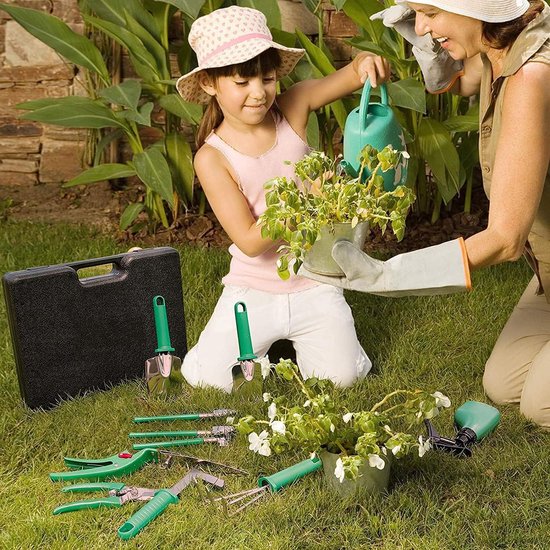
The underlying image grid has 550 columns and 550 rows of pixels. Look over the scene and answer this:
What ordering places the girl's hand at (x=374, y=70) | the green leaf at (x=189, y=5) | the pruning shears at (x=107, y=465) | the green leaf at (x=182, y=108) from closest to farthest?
the pruning shears at (x=107, y=465) → the girl's hand at (x=374, y=70) → the green leaf at (x=189, y=5) → the green leaf at (x=182, y=108)

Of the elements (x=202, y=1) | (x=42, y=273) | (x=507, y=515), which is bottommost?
(x=507, y=515)

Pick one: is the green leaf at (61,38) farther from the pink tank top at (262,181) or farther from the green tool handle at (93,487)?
the green tool handle at (93,487)

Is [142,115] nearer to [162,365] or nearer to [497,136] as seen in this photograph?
[162,365]

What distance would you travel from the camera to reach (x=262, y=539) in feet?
6.49

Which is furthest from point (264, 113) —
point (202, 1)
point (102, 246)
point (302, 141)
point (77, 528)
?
point (102, 246)

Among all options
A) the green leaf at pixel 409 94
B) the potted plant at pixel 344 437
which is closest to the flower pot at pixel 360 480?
the potted plant at pixel 344 437

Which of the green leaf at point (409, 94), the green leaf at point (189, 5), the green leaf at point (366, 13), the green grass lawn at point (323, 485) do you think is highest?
the green leaf at point (189, 5)

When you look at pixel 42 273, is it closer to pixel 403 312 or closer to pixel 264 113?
pixel 264 113

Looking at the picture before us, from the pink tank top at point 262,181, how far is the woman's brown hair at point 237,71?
0.04 meters

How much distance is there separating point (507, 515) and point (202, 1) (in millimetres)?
2159

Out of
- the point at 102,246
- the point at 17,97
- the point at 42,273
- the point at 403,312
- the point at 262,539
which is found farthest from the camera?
the point at 17,97

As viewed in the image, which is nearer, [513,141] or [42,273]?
[513,141]

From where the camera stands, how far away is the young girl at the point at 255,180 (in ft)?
8.60

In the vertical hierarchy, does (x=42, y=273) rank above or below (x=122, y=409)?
above
